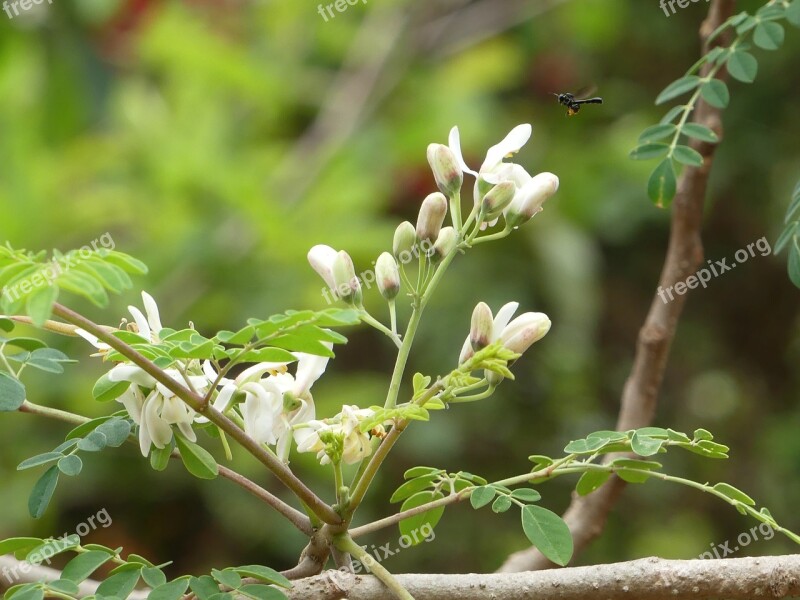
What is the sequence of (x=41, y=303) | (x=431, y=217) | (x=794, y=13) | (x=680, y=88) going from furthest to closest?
1. (x=680, y=88)
2. (x=794, y=13)
3. (x=431, y=217)
4. (x=41, y=303)

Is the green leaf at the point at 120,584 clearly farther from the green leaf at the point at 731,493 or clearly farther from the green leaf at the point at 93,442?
the green leaf at the point at 731,493

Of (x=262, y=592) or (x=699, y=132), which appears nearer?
(x=262, y=592)

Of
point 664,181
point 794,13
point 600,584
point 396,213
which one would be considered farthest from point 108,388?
point 396,213

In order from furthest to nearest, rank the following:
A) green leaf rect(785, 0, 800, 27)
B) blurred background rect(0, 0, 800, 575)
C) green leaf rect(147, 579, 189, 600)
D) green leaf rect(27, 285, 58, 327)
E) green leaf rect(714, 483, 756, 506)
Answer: blurred background rect(0, 0, 800, 575)
green leaf rect(785, 0, 800, 27)
green leaf rect(714, 483, 756, 506)
green leaf rect(147, 579, 189, 600)
green leaf rect(27, 285, 58, 327)

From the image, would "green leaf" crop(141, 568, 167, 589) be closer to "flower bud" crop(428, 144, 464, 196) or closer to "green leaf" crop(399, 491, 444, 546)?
"green leaf" crop(399, 491, 444, 546)

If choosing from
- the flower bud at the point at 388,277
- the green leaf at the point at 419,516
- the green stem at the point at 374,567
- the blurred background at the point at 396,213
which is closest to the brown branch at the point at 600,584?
the green stem at the point at 374,567

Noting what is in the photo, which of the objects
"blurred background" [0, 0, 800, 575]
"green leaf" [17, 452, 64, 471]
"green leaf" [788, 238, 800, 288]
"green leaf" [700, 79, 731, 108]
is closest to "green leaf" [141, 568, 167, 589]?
"green leaf" [17, 452, 64, 471]

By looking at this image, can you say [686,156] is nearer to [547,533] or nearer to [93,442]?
[547,533]
